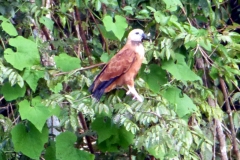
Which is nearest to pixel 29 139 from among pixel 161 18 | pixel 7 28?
pixel 7 28

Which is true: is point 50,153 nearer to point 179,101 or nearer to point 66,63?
point 66,63

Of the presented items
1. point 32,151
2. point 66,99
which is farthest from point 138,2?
point 32,151

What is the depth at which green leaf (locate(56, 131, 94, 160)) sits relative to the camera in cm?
356

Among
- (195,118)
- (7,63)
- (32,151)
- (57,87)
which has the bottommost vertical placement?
(195,118)

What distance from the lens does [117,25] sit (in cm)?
346

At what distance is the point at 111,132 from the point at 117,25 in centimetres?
61

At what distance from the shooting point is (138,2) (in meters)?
3.71

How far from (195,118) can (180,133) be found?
3.73 feet

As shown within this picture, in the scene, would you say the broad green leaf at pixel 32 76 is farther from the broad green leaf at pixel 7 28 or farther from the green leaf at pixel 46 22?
the green leaf at pixel 46 22

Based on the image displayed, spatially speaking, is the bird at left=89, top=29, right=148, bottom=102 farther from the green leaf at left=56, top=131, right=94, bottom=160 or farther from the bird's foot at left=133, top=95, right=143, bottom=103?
the green leaf at left=56, top=131, right=94, bottom=160

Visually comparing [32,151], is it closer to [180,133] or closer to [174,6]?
[180,133]

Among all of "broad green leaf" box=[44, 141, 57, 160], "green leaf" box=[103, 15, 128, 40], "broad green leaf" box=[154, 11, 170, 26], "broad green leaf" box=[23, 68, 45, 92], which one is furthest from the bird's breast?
"broad green leaf" box=[44, 141, 57, 160]

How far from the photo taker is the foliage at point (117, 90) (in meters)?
3.22

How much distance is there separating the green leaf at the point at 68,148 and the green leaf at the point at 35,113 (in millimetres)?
235
